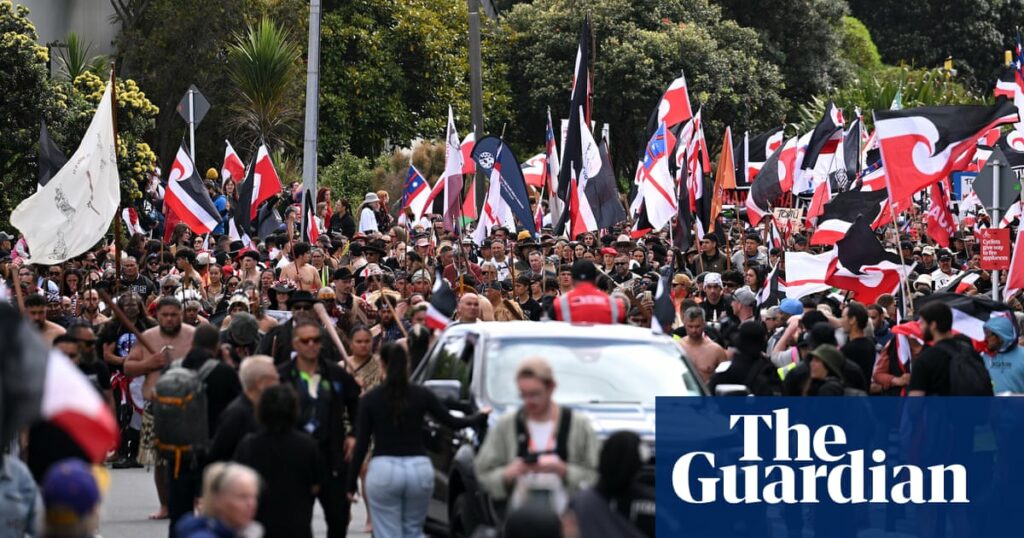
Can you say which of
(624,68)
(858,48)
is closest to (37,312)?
(624,68)

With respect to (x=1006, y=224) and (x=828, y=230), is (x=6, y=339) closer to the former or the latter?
(x=828, y=230)

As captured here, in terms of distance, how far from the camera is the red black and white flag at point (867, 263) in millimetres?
17156

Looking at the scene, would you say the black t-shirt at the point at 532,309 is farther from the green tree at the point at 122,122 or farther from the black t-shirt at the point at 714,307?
the green tree at the point at 122,122

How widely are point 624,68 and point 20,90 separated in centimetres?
2362

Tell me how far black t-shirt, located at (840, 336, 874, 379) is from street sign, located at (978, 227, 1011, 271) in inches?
182

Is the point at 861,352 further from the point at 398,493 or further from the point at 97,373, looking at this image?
the point at 97,373

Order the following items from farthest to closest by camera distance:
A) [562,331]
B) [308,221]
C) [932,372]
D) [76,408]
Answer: [308,221], [932,372], [562,331], [76,408]

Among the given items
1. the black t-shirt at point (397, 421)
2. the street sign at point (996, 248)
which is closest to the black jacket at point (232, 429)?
the black t-shirt at point (397, 421)

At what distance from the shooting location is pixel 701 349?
14.5 metres

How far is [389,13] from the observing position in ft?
151

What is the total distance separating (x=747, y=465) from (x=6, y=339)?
6.71 meters

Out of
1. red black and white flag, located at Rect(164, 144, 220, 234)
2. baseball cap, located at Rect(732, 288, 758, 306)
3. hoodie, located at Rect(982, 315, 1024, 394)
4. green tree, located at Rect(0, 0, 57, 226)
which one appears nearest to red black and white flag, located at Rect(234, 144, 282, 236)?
red black and white flag, located at Rect(164, 144, 220, 234)

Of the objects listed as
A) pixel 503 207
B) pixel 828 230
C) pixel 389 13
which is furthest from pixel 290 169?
pixel 828 230

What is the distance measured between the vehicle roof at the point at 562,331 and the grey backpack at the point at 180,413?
1.74 meters
